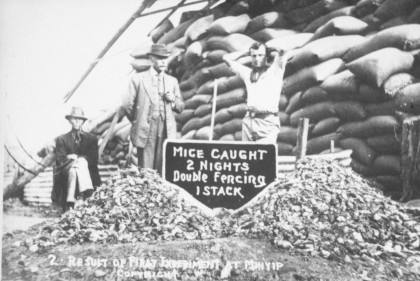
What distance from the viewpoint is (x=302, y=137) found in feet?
9.71

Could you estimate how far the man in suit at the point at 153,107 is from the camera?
3.06 metres

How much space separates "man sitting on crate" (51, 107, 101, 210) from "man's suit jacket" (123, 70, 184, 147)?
0.27 m

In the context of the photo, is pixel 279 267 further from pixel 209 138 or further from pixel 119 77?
pixel 119 77

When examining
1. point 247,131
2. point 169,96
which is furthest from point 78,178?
point 247,131

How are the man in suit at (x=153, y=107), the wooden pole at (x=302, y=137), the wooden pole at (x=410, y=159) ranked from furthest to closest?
the man in suit at (x=153, y=107) < the wooden pole at (x=302, y=137) < the wooden pole at (x=410, y=159)

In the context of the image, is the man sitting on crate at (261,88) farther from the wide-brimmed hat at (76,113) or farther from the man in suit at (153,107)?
the wide-brimmed hat at (76,113)

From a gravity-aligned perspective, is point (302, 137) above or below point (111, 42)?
below

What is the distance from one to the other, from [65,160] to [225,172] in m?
0.96

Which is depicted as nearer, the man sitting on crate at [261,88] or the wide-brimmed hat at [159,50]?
the man sitting on crate at [261,88]

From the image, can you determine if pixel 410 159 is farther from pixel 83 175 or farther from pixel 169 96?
pixel 83 175

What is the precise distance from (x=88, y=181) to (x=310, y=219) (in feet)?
4.29

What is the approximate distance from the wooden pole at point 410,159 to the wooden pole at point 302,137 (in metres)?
0.53

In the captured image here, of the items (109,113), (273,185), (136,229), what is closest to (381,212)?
(273,185)

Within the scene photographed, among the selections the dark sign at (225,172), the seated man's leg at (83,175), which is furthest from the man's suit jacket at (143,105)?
the seated man's leg at (83,175)
